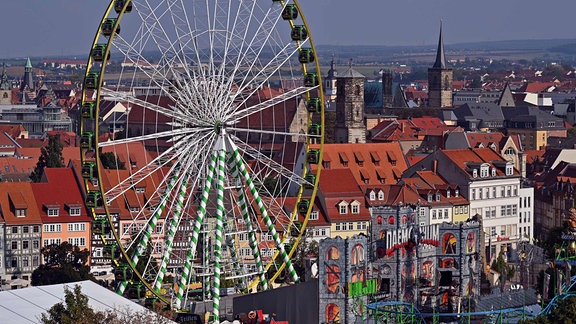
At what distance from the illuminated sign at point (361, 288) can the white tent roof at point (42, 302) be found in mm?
7112

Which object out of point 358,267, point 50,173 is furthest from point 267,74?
point 50,173

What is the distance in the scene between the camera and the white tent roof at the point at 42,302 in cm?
5922

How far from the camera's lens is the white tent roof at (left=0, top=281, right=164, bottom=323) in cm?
5922

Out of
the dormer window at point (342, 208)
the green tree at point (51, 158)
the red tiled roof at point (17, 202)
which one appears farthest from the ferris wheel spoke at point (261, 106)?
the green tree at point (51, 158)

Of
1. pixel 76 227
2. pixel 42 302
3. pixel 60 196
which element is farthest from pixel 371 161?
pixel 42 302

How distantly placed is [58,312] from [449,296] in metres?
14.8

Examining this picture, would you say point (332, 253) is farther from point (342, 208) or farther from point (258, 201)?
point (342, 208)

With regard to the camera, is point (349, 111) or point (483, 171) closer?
point (483, 171)

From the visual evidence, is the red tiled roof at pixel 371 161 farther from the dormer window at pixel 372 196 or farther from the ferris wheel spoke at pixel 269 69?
the ferris wheel spoke at pixel 269 69

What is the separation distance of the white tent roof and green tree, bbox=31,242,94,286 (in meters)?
28.5

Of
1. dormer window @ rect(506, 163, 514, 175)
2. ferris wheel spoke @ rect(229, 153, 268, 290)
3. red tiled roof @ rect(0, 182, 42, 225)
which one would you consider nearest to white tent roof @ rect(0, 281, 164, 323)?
ferris wheel spoke @ rect(229, 153, 268, 290)

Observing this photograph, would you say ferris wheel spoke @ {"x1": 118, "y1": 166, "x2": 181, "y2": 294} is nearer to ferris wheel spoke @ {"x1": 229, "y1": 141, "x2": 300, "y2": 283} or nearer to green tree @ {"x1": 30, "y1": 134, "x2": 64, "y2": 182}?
ferris wheel spoke @ {"x1": 229, "y1": 141, "x2": 300, "y2": 283}

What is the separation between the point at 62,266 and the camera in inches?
3890

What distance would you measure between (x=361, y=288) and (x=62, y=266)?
36.4 meters
